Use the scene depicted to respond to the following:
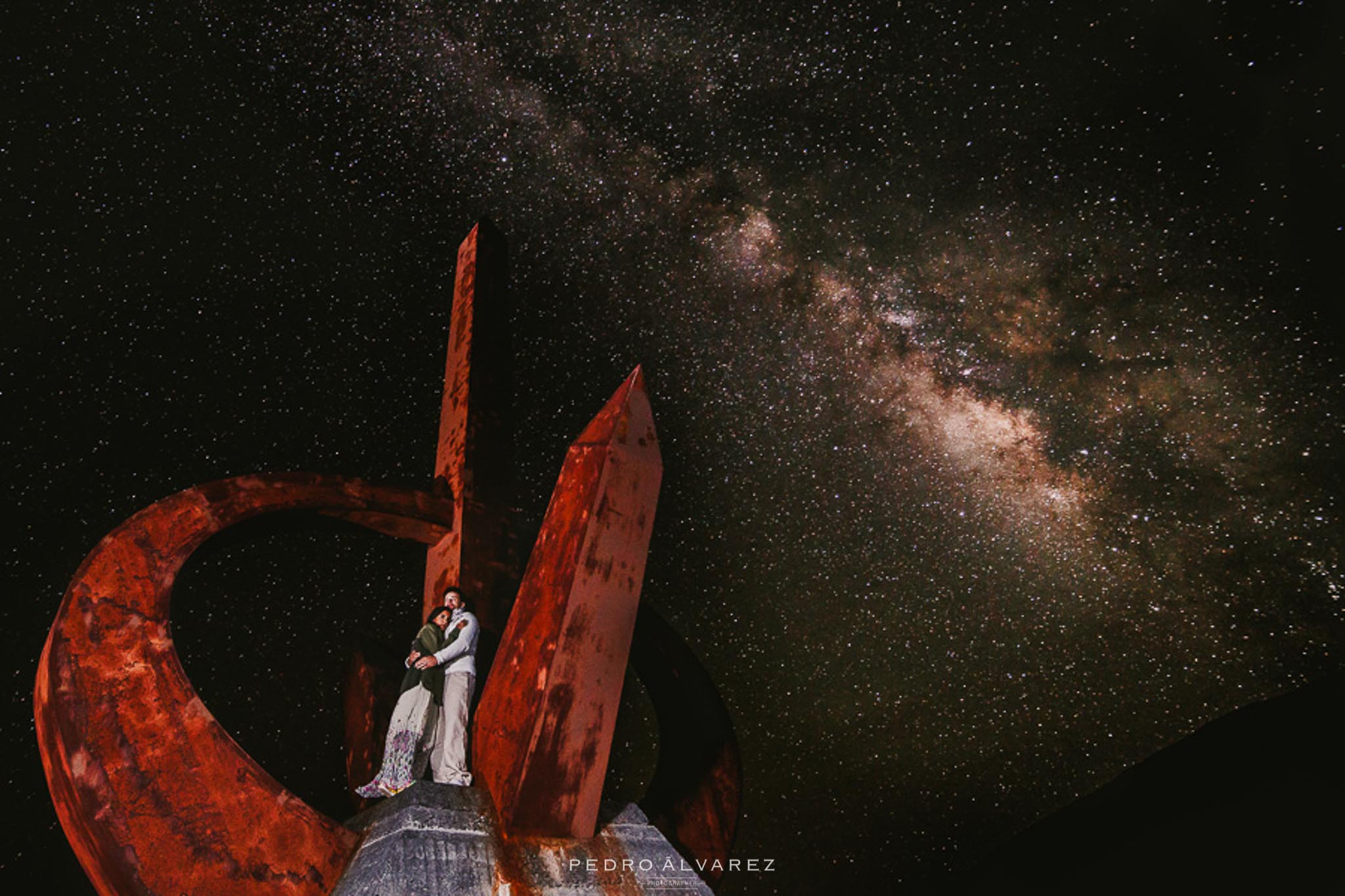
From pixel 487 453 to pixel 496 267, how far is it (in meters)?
2.04

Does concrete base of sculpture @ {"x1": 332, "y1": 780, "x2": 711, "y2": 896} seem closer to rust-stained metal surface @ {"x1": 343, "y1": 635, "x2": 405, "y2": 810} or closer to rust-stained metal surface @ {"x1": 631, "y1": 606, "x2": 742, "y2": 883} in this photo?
rust-stained metal surface @ {"x1": 631, "y1": 606, "x2": 742, "y2": 883}

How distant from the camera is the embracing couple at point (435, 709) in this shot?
3.78 meters

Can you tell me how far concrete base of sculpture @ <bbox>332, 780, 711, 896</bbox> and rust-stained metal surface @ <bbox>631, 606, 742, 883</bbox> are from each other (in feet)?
2.98

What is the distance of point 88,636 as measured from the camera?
293 centimetres

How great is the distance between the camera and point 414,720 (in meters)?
3.91

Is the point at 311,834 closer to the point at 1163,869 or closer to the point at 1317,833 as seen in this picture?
the point at 1317,833

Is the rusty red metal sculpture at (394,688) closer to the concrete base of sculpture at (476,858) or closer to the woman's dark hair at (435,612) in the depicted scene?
the concrete base of sculpture at (476,858)

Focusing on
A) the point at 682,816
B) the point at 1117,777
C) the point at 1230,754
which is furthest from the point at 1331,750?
the point at 682,816

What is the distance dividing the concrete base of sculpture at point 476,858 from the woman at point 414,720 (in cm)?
39

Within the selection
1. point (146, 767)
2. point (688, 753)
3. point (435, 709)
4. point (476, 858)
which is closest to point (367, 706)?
point (435, 709)

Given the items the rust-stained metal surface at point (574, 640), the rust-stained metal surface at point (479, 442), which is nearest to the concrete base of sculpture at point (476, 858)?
the rust-stained metal surface at point (574, 640)

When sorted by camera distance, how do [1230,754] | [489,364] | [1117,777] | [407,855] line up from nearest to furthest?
[407,855] → [489,364] → [1230,754] → [1117,777]

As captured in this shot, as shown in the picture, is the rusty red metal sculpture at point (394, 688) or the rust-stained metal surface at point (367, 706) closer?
the rusty red metal sculpture at point (394, 688)

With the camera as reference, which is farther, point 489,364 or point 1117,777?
point 1117,777
